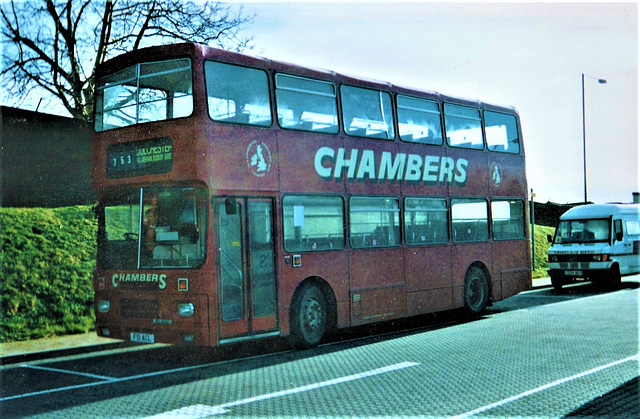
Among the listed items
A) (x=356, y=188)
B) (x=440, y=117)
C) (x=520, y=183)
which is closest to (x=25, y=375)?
(x=356, y=188)

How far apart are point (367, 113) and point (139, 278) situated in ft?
16.4

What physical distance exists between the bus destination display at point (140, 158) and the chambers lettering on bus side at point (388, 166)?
8.71 feet

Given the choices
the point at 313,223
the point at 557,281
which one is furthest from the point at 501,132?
the point at 557,281

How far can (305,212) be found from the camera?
11.8m

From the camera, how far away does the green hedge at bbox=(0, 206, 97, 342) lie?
1378 centimetres

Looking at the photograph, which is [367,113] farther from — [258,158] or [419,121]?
[258,158]

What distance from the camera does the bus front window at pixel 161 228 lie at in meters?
10.2

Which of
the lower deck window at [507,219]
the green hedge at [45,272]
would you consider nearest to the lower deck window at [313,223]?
the green hedge at [45,272]

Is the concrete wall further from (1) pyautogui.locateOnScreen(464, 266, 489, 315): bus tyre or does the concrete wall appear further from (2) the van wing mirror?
(2) the van wing mirror

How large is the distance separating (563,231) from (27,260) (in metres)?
15.8

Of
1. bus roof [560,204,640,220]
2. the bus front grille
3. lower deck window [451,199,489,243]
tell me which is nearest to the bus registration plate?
the bus front grille

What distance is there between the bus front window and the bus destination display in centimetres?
30

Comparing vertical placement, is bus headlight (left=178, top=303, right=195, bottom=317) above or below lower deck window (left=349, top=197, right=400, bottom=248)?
below

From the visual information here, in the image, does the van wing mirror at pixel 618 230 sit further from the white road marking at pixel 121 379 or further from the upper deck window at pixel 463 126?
the white road marking at pixel 121 379
